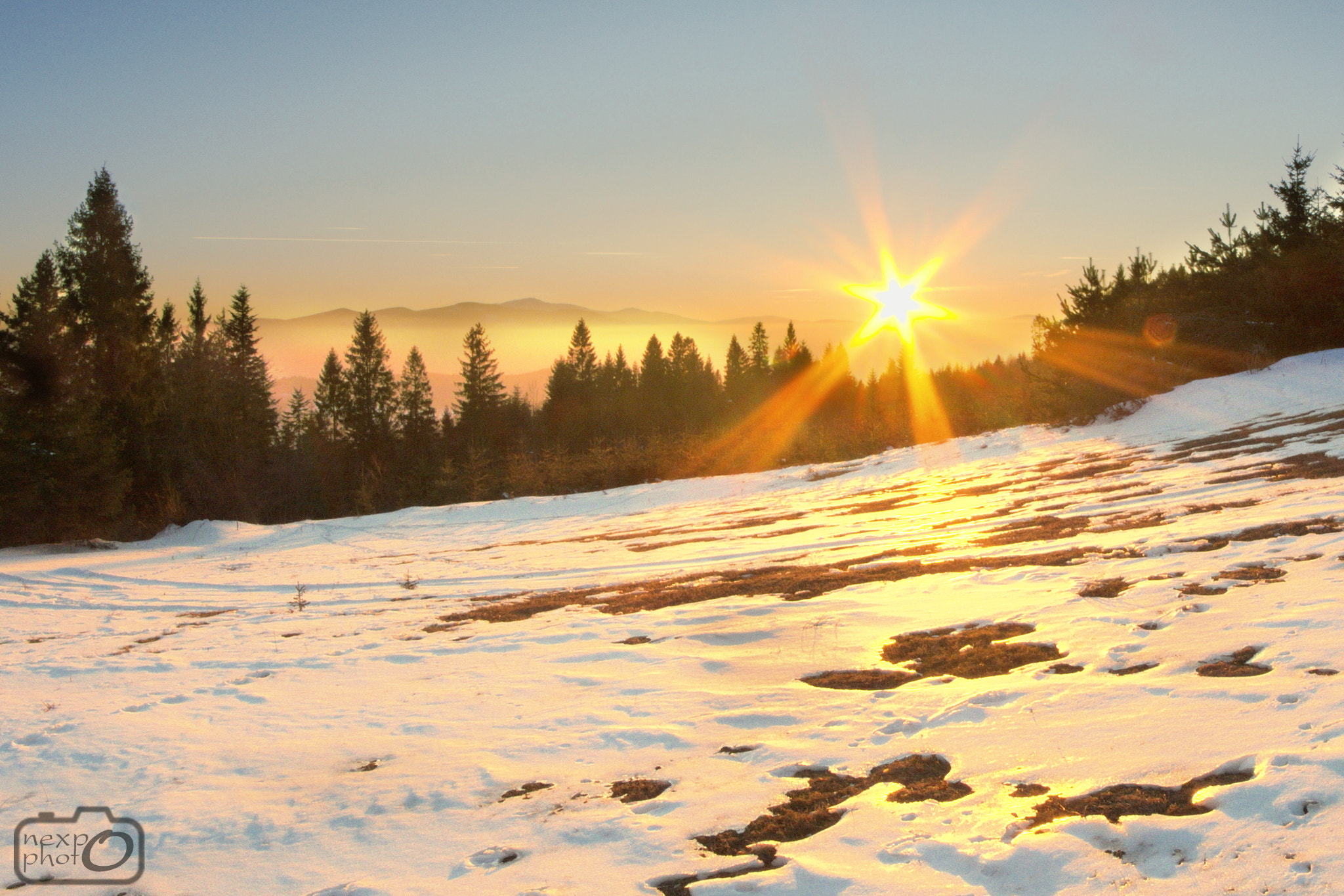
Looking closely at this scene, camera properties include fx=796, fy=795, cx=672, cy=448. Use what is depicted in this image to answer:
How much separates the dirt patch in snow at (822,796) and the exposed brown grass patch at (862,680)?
108cm

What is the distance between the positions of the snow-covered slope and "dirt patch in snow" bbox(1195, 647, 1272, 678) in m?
0.02

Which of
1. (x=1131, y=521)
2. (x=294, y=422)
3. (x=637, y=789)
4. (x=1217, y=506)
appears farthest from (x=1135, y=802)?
(x=294, y=422)

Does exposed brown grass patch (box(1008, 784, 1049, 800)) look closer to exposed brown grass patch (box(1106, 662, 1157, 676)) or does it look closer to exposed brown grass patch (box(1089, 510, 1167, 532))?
exposed brown grass patch (box(1106, 662, 1157, 676))

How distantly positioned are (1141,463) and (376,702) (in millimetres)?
13165

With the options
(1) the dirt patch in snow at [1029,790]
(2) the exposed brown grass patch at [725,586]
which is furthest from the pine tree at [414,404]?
(1) the dirt patch in snow at [1029,790]

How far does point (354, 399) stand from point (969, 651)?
6041 centimetres

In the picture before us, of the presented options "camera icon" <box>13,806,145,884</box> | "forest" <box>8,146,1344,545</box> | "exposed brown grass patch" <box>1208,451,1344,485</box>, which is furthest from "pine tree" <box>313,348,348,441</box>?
"camera icon" <box>13,806,145,884</box>

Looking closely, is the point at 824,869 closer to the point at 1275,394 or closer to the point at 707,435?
the point at 1275,394

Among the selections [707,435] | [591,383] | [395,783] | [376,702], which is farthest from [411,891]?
[591,383]

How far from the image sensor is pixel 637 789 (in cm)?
397

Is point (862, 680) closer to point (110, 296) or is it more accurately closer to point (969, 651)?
A: point (969, 651)

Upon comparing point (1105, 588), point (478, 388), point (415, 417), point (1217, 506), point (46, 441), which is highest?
point (478, 388)

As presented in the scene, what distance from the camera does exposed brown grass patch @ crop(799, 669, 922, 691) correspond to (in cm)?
505

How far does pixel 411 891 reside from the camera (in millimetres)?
3172
